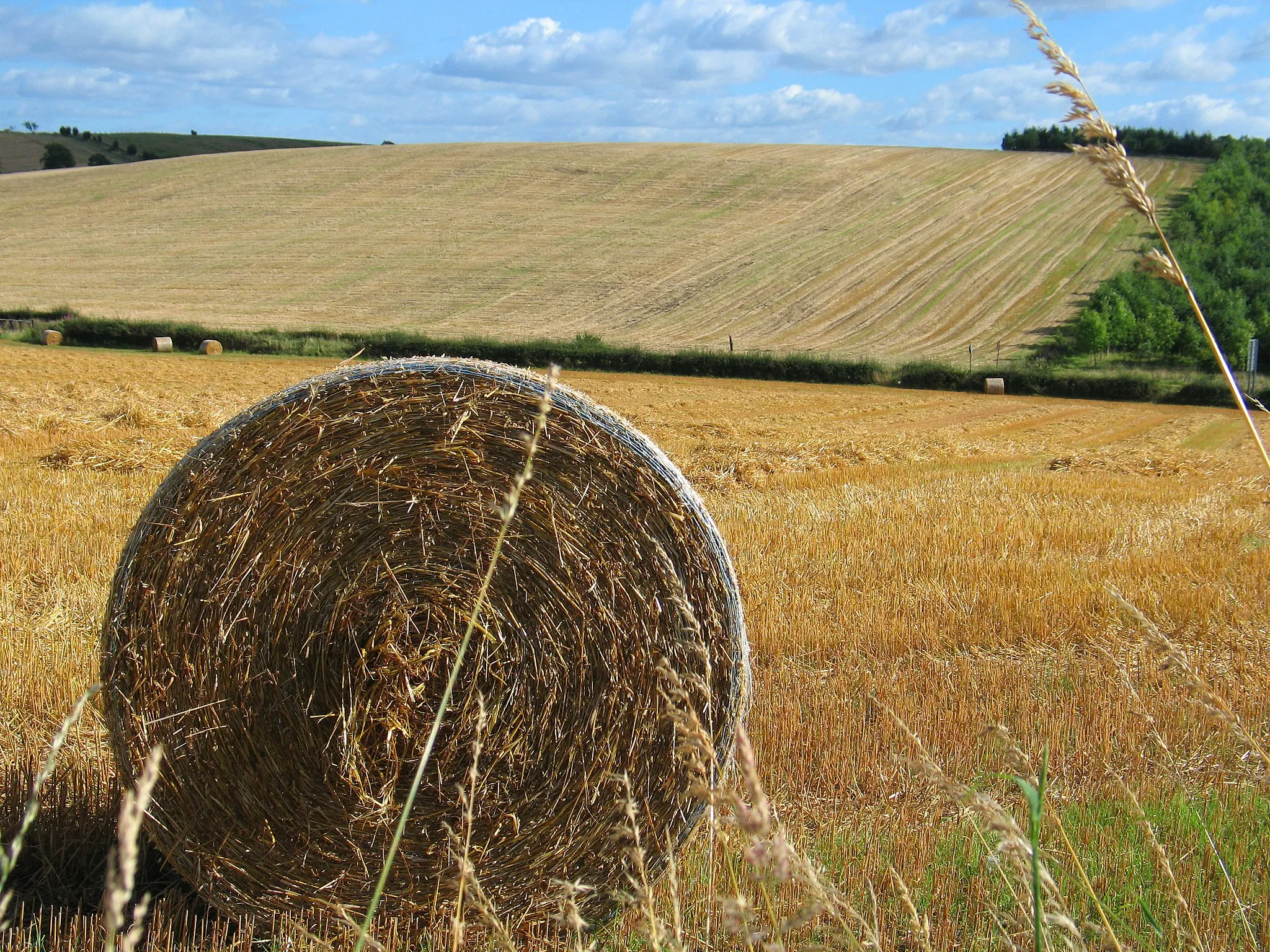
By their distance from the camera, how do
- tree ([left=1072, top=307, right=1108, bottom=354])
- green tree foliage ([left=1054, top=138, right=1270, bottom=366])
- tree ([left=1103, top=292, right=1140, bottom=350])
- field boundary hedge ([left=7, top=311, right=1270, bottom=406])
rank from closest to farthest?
field boundary hedge ([left=7, top=311, right=1270, bottom=406]), tree ([left=1072, top=307, right=1108, bottom=354]), tree ([left=1103, top=292, right=1140, bottom=350]), green tree foliage ([left=1054, top=138, right=1270, bottom=366])

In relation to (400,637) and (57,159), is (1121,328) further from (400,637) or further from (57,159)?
(57,159)

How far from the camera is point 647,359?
2880 cm

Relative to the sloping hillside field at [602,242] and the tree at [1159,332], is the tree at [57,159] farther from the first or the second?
the tree at [1159,332]

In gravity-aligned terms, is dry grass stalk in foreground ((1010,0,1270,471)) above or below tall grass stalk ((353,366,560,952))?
above

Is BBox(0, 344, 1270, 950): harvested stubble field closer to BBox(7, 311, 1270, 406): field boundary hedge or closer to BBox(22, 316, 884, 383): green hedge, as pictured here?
BBox(7, 311, 1270, 406): field boundary hedge

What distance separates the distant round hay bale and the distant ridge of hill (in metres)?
74.4

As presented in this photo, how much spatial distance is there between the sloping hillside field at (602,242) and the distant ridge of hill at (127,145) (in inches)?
793

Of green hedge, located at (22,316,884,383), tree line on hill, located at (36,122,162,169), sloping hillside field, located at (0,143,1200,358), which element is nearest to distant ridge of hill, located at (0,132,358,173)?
tree line on hill, located at (36,122,162,169)

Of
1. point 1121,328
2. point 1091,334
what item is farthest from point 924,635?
point 1121,328

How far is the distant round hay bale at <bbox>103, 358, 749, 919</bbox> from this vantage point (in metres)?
3.57

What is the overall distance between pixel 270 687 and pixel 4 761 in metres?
1.53

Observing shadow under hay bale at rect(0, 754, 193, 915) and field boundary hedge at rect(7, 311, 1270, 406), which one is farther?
field boundary hedge at rect(7, 311, 1270, 406)

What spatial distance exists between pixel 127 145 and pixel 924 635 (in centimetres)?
9103

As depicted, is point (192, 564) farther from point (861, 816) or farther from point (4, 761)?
point (861, 816)
